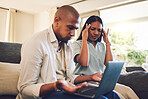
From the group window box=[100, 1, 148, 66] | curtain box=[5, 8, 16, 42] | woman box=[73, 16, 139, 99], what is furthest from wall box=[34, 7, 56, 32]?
woman box=[73, 16, 139, 99]

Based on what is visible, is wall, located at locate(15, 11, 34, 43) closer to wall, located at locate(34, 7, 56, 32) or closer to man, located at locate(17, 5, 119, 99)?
wall, located at locate(34, 7, 56, 32)

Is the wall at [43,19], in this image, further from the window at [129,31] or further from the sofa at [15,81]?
the sofa at [15,81]

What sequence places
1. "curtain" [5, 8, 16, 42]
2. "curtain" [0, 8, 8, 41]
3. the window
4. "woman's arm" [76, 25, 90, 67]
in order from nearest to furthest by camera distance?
"woman's arm" [76, 25, 90, 67] < the window < "curtain" [5, 8, 16, 42] < "curtain" [0, 8, 8, 41]

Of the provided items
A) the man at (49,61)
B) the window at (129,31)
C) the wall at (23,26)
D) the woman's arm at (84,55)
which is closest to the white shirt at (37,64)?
the man at (49,61)

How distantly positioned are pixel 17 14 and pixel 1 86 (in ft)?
18.6

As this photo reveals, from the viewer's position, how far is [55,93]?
2.86 feet

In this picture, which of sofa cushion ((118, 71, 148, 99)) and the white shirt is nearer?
the white shirt

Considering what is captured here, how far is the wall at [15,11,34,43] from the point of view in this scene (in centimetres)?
632

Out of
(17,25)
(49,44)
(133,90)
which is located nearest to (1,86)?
(49,44)

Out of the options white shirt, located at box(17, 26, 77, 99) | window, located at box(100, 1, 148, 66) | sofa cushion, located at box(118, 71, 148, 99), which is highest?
window, located at box(100, 1, 148, 66)

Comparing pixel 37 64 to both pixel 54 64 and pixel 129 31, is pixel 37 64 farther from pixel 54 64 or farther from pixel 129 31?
pixel 129 31

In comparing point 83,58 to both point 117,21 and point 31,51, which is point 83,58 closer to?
point 31,51

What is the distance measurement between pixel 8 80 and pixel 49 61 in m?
0.42

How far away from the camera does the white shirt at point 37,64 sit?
3.03 feet
